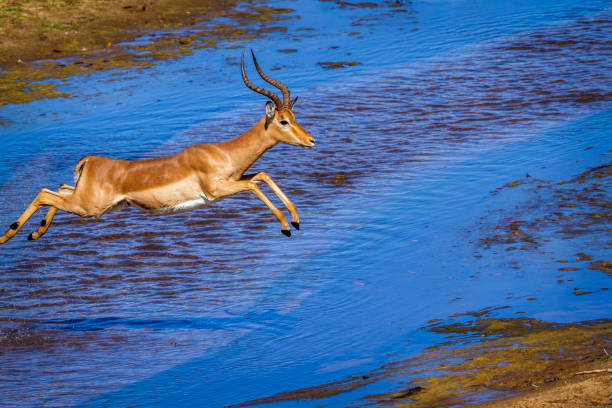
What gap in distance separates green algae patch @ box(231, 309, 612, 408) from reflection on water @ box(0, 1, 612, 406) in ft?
1.61

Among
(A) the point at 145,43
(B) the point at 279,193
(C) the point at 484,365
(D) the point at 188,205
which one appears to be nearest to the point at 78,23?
(A) the point at 145,43

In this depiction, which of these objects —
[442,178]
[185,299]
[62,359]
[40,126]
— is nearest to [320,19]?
[40,126]

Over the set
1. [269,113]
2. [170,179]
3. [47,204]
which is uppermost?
[269,113]

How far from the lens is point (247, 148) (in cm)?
956

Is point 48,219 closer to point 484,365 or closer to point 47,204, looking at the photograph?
point 47,204

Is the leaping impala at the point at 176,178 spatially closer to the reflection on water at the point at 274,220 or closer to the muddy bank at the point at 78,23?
the reflection on water at the point at 274,220

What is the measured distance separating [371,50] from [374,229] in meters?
10.5

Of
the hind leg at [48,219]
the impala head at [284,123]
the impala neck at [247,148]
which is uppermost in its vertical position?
the impala head at [284,123]

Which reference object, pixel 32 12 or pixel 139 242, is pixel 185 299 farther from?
pixel 32 12

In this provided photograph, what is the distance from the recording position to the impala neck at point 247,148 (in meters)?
9.52

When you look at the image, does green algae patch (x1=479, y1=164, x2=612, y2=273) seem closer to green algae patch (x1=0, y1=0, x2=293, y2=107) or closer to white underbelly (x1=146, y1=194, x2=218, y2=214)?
white underbelly (x1=146, y1=194, x2=218, y2=214)

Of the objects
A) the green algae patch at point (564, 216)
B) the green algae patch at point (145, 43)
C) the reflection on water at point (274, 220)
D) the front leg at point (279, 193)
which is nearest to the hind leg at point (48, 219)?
the reflection on water at point (274, 220)

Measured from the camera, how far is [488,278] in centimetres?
953

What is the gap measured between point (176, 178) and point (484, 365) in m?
A: 4.22
